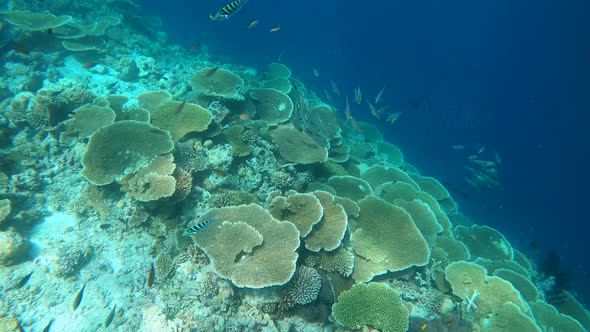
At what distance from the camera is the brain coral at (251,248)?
3713 mm

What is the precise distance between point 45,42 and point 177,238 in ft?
33.9

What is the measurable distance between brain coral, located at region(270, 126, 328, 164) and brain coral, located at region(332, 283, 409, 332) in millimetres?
3024

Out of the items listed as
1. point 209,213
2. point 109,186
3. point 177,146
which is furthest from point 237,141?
point 109,186

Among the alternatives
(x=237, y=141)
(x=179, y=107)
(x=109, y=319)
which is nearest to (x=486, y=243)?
(x=237, y=141)

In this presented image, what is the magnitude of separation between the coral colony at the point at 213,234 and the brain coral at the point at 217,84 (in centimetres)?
5

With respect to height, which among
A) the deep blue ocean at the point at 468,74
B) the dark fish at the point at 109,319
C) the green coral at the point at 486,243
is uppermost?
the dark fish at the point at 109,319

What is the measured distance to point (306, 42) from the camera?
59.7m

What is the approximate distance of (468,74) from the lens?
195ft

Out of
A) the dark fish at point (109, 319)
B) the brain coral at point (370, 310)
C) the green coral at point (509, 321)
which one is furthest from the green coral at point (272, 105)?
the green coral at point (509, 321)

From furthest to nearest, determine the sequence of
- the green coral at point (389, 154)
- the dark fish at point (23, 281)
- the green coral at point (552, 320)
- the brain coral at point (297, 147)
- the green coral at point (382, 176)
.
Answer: the green coral at point (389, 154)
the green coral at point (382, 176)
the brain coral at point (297, 147)
the green coral at point (552, 320)
the dark fish at point (23, 281)

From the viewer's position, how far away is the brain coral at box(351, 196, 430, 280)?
5004mm

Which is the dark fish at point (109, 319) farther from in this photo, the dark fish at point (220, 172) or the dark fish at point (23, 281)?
the dark fish at point (220, 172)

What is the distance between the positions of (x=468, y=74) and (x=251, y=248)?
71.5 metres

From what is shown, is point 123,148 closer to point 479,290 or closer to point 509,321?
point 479,290
